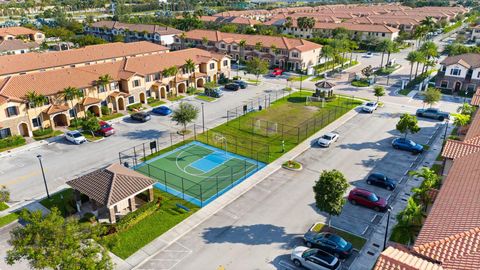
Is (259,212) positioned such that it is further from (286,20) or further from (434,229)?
(286,20)

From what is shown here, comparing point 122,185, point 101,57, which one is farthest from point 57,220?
point 101,57

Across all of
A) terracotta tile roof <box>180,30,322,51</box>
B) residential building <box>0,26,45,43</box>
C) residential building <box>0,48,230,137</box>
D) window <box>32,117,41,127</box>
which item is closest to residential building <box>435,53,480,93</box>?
terracotta tile roof <box>180,30,322,51</box>

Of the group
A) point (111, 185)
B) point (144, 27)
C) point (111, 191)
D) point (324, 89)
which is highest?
point (144, 27)

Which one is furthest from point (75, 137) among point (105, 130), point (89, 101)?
point (89, 101)

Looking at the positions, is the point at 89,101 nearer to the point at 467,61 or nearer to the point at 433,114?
the point at 433,114

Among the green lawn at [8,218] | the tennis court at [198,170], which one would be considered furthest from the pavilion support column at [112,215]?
the green lawn at [8,218]

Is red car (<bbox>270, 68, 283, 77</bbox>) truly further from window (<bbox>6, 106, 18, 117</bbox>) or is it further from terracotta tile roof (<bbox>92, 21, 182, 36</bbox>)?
window (<bbox>6, 106, 18, 117</bbox>)
